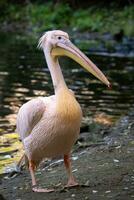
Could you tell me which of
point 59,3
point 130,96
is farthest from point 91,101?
point 59,3

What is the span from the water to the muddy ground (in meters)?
1.36

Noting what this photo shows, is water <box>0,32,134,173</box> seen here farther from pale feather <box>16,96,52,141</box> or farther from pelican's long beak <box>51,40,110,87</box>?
pelican's long beak <box>51,40,110,87</box>

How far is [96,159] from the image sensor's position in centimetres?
1000

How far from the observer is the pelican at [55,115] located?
24.5 feet

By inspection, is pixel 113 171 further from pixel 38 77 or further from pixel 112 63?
pixel 112 63

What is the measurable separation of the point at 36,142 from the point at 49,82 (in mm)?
12872

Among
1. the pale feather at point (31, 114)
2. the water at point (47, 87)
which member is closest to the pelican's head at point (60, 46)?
the pale feather at point (31, 114)

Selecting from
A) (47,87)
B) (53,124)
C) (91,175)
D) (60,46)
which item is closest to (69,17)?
(47,87)

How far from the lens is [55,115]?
24.6 ft

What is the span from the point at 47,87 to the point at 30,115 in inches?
465

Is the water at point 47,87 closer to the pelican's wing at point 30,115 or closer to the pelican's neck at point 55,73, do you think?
the pelican's wing at point 30,115

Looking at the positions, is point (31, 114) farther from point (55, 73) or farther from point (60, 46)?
point (60, 46)

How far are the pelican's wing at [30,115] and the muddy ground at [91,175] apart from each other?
0.85 meters

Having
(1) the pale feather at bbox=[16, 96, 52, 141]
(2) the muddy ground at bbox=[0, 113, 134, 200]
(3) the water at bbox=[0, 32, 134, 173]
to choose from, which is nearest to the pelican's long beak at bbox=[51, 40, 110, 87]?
(1) the pale feather at bbox=[16, 96, 52, 141]
